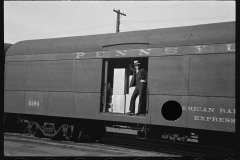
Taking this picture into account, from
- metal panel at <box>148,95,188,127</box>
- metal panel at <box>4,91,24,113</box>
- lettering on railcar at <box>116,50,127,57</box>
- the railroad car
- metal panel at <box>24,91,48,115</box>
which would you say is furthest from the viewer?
metal panel at <box>4,91,24,113</box>

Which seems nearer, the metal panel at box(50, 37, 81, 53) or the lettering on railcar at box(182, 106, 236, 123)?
the lettering on railcar at box(182, 106, 236, 123)

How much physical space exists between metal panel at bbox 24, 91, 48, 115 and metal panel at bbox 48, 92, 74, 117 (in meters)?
0.24

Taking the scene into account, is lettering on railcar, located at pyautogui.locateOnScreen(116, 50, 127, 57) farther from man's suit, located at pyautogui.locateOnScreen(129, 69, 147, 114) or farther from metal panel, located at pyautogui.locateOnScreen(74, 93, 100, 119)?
metal panel, located at pyautogui.locateOnScreen(74, 93, 100, 119)

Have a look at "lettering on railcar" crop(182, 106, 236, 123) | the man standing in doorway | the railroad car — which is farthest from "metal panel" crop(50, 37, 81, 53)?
"lettering on railcar" crop(182, 106, 236, 123)

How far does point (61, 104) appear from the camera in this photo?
918cm

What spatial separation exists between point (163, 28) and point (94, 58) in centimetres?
247

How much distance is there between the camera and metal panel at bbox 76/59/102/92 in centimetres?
856

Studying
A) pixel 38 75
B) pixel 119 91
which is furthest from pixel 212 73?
pixel 38 75

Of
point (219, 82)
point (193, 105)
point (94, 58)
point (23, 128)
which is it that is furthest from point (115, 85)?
point (23, 128)

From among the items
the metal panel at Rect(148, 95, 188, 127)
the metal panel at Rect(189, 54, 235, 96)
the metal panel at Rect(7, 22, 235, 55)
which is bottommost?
the metal panel at Rect(148, 95, 188, 127)

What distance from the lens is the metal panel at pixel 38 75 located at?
378 inches

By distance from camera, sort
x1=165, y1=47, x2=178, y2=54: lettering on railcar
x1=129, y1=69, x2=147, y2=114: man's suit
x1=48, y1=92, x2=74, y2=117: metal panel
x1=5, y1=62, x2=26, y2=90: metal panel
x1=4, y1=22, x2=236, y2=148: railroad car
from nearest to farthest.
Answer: x1=4, y1=22, x2=236, y2=148: railroad car
x1=165, y1=47, x2=178, y2=54: lettering on railcar
x1=129, y1=69, x2=147, y2=114: man's suit
x1=48, y1=92, x2=74, y2=117: metal panel
x1=5, y1=62, x2=26, y2=90: metal panel

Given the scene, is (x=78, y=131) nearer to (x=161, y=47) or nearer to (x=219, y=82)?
(x=161, y=47)

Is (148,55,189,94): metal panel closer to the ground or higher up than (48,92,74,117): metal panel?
A: higher up
